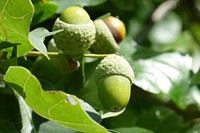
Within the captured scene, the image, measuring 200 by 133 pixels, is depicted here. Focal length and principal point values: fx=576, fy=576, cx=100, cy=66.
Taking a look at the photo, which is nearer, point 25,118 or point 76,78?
point 25,118

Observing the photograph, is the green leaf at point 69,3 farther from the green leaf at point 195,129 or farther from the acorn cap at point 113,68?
the green leaf at point 195,129

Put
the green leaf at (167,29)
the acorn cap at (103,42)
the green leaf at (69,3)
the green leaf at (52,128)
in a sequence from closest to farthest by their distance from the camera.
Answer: the green leaf at (52,128)
the acorn cap at (103,42)
the green leaf at (69,3)
the green leaf at (167,29)

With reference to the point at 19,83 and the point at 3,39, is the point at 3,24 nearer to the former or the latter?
the point at 3,39

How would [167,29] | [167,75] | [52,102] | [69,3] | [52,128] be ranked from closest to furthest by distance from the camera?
[52,102], [52,128], [69,3], [167,75], [167,29]

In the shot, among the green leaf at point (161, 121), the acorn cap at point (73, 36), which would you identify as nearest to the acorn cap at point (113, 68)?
the acorn cap at point (73, 36)

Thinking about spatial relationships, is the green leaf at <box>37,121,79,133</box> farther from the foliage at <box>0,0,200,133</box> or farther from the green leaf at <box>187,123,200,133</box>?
the green leaf at <box>187,123,200,133</box>

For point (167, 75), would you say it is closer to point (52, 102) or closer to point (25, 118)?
point (25, 118)

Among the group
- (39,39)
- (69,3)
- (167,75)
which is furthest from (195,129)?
(39,39)
